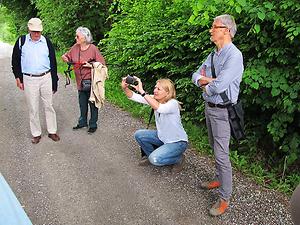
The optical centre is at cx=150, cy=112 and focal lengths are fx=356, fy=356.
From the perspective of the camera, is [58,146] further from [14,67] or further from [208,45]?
[208,45]

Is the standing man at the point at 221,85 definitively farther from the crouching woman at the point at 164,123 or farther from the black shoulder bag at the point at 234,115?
the crouching woman at the point at 164,123

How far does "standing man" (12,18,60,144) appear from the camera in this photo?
5.23 m

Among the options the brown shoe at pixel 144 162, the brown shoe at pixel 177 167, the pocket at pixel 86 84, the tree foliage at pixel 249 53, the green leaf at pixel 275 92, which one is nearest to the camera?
the tree foliage at pixel 249 53

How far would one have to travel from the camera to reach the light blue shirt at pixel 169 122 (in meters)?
4.44

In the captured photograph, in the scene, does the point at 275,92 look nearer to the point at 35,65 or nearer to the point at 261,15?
the point at 261,15

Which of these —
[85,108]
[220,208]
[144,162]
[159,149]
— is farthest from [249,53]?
[85,108]

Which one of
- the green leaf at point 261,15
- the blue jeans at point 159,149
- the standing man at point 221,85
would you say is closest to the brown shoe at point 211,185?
the standing man at point 221,85

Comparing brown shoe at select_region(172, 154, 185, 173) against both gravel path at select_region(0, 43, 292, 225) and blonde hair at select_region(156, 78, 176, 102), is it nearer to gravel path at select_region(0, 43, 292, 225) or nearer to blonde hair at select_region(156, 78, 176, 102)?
gravel path at select_region(0, 43, 292, 225)

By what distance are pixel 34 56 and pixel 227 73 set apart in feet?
10.2

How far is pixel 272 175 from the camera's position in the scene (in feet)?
16.0

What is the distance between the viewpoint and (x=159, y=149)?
4.54 m

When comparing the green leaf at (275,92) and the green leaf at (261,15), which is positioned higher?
the green leaf at (261,15)

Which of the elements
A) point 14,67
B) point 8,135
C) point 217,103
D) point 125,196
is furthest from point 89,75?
point 217,103

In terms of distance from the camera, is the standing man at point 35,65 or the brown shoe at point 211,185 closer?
the brown shoe at point 211,185
